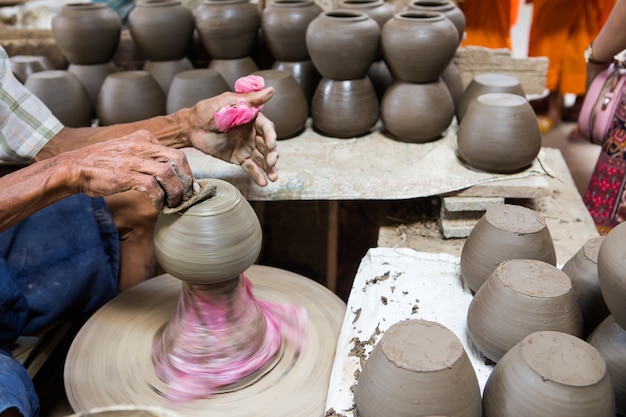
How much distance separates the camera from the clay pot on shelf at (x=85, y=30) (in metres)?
2.65

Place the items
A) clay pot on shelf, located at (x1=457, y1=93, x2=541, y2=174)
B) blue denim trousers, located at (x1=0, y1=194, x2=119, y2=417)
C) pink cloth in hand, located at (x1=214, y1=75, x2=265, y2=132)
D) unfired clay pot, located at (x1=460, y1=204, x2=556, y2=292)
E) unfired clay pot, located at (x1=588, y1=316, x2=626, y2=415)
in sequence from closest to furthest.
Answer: unfired clay pot, located at (x1=588, y1=316, x2=626, y2=415) → unfired clay pot, located at (x1=460, y1=204, x2=556, y2=292) → blue denim trousers, located at (x1=0, y1=194, x2=119, y2=417) → pink cloth in hand, located at (x1=214, y1=75, x2=265, y2=132) → clay pot on shelf, located at (x1=457, y1=93, x2=541, y2=174)

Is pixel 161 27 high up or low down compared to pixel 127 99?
up

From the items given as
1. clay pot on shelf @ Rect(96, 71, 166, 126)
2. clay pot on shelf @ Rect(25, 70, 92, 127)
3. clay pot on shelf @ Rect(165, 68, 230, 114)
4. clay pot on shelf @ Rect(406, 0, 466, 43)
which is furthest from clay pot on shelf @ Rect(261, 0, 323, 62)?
clay pot on shelf @ Rect(25, 70, 92, 127)

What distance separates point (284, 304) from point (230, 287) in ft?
1.05

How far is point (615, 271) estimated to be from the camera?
1077 millimetres

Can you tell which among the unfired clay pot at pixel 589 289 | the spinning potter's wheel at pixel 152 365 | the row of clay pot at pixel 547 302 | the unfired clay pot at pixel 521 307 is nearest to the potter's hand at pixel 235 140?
the spinning potter's wheel at pixel 152 365

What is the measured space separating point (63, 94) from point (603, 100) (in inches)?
87.3

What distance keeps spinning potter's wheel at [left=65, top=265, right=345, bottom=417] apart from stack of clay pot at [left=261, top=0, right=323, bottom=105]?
113 centimetres

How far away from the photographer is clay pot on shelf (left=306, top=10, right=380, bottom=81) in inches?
90.0

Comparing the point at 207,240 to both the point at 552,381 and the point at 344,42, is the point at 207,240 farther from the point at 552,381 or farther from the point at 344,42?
the point at 344,42

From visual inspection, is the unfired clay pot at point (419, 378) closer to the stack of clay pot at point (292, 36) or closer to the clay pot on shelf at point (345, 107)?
the clay pot on shelf at point (345, 107)

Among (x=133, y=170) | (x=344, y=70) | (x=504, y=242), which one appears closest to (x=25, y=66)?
(x=344, y=70)

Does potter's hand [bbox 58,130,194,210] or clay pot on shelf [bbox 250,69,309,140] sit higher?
potter's hand [bbox 58,130,194,210]

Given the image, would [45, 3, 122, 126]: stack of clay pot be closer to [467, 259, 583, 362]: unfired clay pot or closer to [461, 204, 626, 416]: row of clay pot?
[461, 204, 626, 416]: row of clay pot
